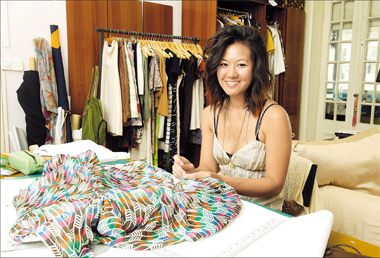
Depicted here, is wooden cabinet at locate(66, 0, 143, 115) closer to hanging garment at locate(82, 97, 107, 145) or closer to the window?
hanging garment at locate(82, 97, 107, 145)

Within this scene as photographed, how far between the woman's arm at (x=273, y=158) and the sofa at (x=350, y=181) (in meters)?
0.52

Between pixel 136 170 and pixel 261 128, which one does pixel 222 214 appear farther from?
pixel 261 128

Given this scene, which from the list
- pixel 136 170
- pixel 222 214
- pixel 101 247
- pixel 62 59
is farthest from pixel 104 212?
pixel 62 59

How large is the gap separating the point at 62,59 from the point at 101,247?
Answer: 2518 millimetres

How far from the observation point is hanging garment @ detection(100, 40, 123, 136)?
110 inches

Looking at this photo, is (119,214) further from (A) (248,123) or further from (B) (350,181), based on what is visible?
(B) (350,181)

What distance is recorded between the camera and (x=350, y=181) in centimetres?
196

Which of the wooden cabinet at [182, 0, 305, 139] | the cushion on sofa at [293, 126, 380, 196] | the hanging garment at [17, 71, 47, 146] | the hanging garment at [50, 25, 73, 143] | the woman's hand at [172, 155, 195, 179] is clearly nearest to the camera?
the woman's hand at [172, 155, 195, 179]

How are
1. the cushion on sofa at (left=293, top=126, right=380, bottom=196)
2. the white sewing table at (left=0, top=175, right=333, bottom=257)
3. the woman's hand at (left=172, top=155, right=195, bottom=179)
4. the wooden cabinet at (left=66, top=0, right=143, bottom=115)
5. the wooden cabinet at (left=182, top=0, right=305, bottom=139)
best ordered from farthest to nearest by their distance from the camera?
the wooden cabinet at (left=182, top=0, right=305, bottom=139), the wooden cabinet at (left=66, top=0, right=143, bottom=115), the cushion on sofa at (left=293, top=126, right=380, bottom=196), the woman's hand at (left=172, top=155, right=195, bottom=179), the white sewing table at (left=0, top=175, right=333, bottom=257)

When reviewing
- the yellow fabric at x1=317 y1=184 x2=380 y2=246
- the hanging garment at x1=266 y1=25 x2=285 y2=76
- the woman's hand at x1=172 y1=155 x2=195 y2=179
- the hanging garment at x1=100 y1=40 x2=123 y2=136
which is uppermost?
the hanging garment at x1=266 y1=25 x2=285 y2=76

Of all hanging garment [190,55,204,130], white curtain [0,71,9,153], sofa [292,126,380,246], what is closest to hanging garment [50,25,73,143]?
white curtain [0,71,9,153]

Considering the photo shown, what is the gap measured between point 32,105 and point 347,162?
2.34 metres

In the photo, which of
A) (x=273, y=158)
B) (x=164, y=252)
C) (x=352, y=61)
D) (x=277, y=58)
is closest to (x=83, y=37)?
(x=273, y=158)

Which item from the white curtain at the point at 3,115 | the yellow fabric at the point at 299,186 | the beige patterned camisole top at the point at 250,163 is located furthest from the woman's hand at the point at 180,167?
the white curtain at the point at 3,115
